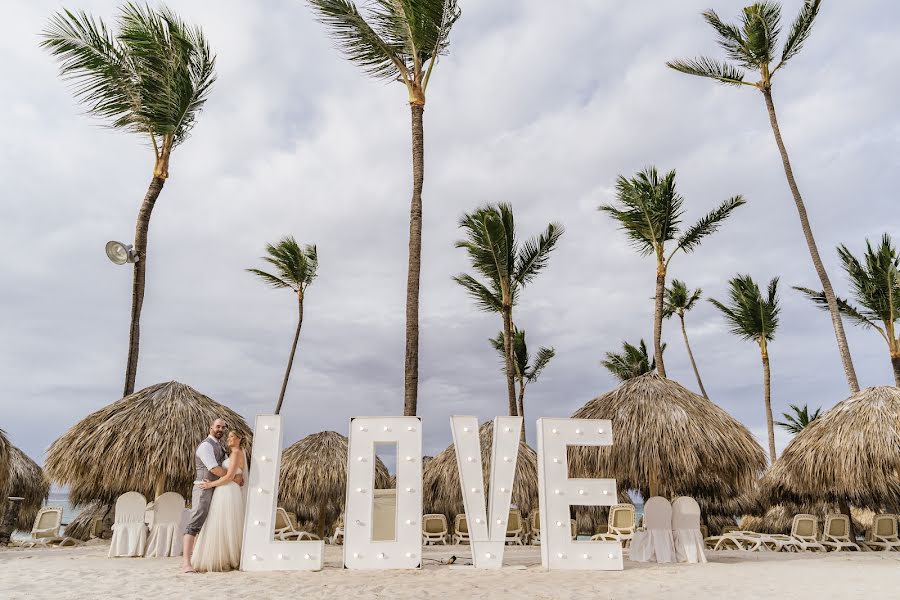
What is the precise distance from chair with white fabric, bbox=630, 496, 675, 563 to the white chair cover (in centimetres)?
10

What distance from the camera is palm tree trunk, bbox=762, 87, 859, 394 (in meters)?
15.5

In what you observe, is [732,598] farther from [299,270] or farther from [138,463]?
[299,270]

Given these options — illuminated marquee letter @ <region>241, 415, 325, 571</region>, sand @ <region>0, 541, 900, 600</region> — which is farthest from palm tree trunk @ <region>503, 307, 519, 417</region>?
illuminated marquee letter @ <region>241, 415, 325, 571</region>

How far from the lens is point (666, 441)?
31.4 feet

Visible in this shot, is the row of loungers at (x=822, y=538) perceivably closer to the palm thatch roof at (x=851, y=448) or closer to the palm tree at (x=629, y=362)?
the palm thatch roof at (x=851, y=448)

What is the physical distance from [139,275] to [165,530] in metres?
5.85

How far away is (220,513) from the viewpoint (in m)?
7.14

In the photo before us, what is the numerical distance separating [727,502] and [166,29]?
19.0 metres

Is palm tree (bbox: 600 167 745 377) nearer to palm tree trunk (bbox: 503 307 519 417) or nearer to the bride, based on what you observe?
palm tree trunk (bbox: 503 307 519 417)

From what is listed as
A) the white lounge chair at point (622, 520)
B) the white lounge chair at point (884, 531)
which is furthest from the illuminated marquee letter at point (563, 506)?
the white lounge chair at point (884, 531)

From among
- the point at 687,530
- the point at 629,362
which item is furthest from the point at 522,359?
the point at 687,530

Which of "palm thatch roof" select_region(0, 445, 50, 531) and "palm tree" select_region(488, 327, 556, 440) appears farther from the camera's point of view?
Result: "palm tree" select_region(488, 327, 556, 440)

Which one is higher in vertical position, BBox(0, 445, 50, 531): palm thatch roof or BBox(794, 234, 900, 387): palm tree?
BBox(794, 234, 900, 387): palm tree

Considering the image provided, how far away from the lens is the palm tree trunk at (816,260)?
15.5m
